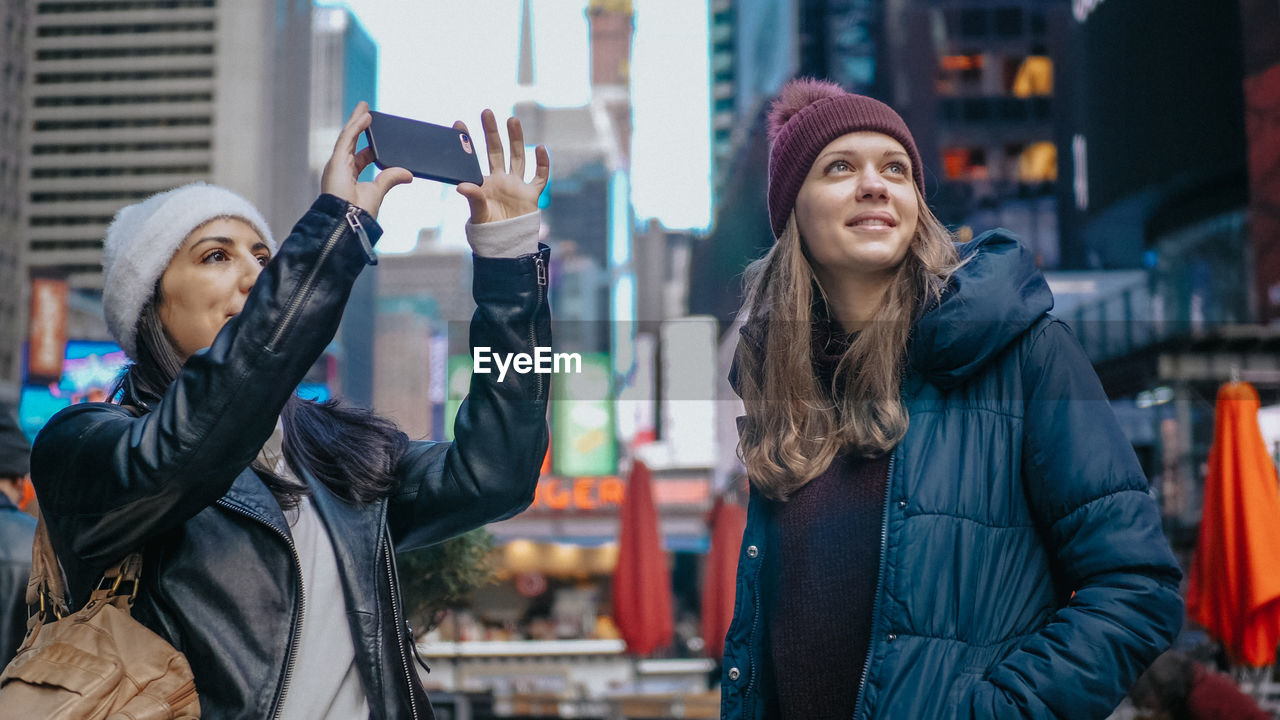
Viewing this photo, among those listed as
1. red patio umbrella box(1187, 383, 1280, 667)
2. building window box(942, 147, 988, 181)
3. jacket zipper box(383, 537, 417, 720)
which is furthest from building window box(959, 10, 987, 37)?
jacket zipper box(383, 537, 417, 720)

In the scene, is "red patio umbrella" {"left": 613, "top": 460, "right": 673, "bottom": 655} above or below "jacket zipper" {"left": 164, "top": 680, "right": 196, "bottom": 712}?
below

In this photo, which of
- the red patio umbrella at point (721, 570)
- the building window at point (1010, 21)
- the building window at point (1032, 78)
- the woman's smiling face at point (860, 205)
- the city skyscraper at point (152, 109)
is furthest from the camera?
the building window at point (1032, 78)

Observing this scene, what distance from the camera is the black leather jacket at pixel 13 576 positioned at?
3.32 metres

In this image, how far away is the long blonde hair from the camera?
5.77 feet

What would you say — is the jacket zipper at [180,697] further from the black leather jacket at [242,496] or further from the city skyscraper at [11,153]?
the city skyscraper at [11,153]

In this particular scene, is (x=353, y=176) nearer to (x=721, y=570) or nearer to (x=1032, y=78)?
(x=721, y=570)

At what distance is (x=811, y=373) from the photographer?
193 centimetres

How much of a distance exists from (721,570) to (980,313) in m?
8.02

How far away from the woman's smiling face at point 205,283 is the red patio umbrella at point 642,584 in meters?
7.71

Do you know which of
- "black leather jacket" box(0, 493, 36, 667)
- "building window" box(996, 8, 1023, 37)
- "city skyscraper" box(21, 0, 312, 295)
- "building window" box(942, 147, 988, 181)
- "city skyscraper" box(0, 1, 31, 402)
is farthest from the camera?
"building window" box(942, 147, 988, 181)

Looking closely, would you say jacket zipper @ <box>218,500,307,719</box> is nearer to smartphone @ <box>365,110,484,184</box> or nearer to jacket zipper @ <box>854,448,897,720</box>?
smartphone @ <box>365,110,484,184</box>

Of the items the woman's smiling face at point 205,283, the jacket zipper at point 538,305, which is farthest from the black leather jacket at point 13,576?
the jacket zipper at point 538,305

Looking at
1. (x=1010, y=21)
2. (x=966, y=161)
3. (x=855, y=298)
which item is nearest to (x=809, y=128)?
(x=855, y=298)

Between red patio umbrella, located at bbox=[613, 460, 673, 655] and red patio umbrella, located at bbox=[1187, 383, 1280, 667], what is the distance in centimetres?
464
